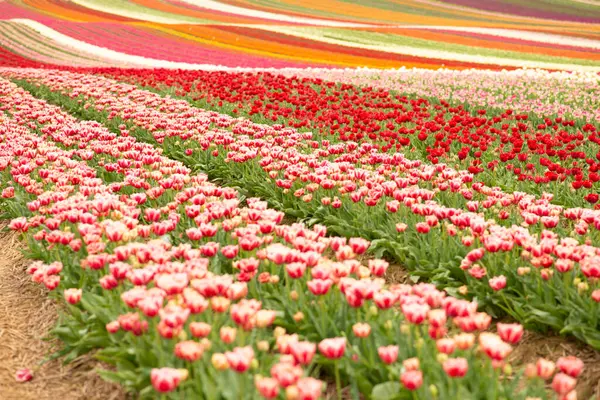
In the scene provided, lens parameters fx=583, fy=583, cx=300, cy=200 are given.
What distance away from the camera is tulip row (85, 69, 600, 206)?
7.90 metres

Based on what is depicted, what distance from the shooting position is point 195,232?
4.72 metres

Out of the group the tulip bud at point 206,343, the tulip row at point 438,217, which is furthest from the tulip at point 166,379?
the tulip row at point 438,217

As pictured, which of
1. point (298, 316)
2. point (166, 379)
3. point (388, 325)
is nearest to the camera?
point (166, 379)

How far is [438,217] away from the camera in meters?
5.48

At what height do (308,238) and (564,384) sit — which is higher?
(564,384)

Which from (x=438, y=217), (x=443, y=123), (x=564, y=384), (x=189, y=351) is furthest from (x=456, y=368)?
(x=443, y=123)

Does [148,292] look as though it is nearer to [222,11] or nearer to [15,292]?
[15,292]

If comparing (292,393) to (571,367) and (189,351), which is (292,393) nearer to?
(189,351)

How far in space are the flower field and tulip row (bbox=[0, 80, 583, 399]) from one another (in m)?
0.02

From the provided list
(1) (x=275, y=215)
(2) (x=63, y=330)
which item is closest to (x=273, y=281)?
(1) (x=275, y=215)

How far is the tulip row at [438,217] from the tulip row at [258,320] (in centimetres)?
55

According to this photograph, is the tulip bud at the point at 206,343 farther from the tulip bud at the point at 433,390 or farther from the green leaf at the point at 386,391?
the tulip bud at the point at 433,390

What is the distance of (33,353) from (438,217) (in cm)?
365

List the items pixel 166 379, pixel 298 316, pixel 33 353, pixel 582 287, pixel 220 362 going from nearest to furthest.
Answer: pixel 166 379 < pixel 220 362 < pixel 298 316 < pixel 582 287 < pixel 33 353
